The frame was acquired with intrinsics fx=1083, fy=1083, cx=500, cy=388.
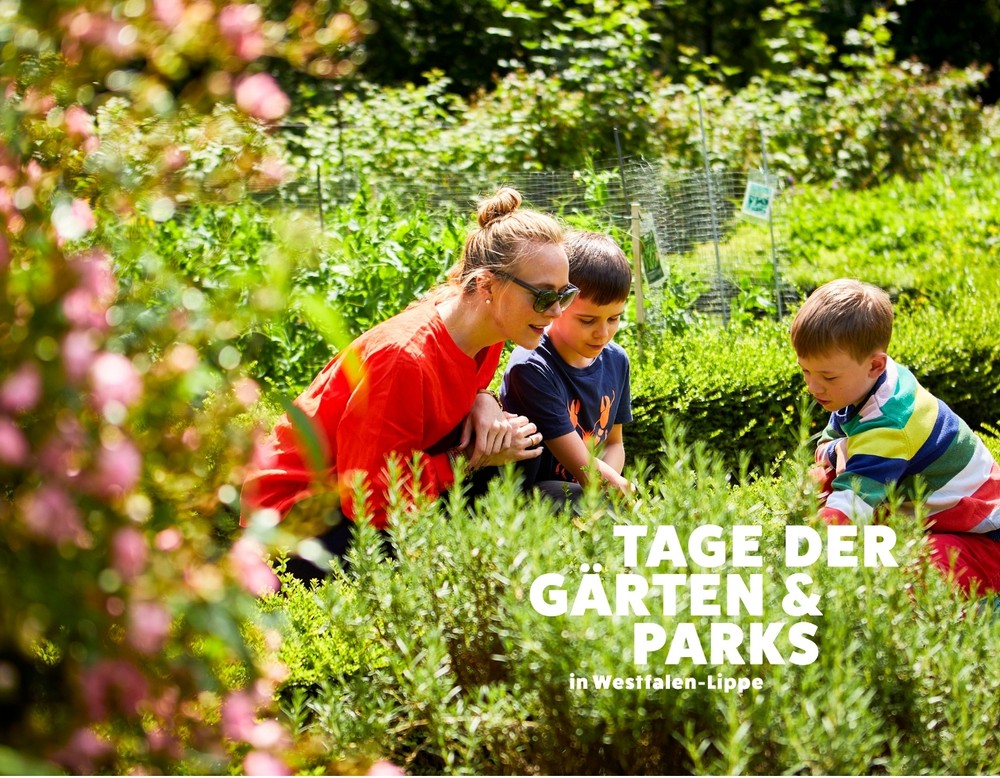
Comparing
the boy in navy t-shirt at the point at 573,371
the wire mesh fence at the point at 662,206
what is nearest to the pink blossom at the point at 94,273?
the boy in navy t-shirt at the point at 573,371

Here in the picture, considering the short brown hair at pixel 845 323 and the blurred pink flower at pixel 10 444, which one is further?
the short brown hair at pixel 845 323

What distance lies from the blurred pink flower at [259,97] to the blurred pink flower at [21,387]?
56cm

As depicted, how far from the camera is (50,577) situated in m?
1.33

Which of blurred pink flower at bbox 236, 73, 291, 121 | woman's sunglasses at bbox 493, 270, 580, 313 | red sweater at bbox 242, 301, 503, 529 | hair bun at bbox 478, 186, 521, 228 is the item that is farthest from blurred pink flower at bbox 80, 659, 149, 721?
hair bun at bbox 478, 186, 521, 228

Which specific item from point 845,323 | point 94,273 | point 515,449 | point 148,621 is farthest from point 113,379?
point 845,323

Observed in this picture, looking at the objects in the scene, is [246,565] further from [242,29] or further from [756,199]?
[756,199]

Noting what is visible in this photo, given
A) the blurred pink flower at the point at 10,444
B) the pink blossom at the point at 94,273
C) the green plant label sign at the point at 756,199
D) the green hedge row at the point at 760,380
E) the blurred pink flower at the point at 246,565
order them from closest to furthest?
1. the blurred pink flower at the point at 10,444
2. the pink blossom at the point at 94,273
3. the blurred pink flower at the point at 246,565
4. the green hedge row at the point at 760,380
5. the green plant label sign at the point at 756,199

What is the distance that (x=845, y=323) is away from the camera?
10.6ft

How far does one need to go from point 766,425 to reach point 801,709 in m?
3.62

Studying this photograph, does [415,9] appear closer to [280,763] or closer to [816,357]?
[816,357]

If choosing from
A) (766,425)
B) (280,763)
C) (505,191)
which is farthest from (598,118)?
(280,763)

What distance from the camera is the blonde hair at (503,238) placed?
330 centimetres

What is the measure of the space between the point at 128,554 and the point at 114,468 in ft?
0.38

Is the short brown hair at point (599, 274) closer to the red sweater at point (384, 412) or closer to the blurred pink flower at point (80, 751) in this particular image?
the red sweater at point (384, 412)
